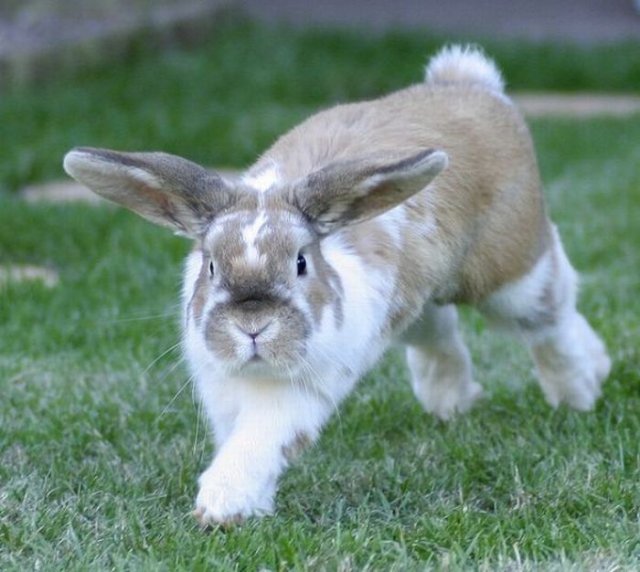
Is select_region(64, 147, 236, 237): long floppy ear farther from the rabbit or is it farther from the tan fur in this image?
the tan fur

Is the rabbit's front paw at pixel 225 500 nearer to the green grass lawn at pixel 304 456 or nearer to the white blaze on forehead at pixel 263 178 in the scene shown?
the green grass lawn at pixel 304 456

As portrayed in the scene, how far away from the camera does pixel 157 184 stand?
A: 4207 millimetres

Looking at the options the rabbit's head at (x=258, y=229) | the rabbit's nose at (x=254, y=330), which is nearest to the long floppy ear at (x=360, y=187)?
the rabbit's head at (x=258, y=229)

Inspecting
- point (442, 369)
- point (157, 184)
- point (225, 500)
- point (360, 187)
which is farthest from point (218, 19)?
point (225, 500)

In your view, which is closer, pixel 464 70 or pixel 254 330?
pixel 254 330

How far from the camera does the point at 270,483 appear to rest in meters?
4.11

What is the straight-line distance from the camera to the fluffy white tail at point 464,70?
17.8 ft

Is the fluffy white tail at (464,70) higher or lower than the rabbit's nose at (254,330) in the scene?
lower

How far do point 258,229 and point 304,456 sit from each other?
1.04 m

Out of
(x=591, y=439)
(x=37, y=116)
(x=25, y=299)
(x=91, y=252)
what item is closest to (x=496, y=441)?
(x=591, y=439)

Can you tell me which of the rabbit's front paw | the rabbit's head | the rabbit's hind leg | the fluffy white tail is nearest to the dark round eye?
the rabbit's head

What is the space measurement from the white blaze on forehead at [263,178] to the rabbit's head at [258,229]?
20mm

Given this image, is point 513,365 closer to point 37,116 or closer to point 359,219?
point 359,219

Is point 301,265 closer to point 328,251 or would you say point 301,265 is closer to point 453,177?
point 328,251
